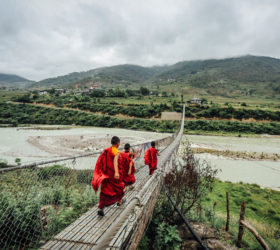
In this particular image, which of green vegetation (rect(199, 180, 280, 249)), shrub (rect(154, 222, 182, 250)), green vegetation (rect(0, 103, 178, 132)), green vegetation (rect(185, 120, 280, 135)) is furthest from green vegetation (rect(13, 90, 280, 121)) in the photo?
shrub (rect(154, 222, 182, 250))

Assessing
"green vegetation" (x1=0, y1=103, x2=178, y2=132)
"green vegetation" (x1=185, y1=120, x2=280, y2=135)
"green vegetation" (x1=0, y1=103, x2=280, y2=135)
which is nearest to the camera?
"green vegetation" (x1=185, y1=120, x2=280, y2=135)

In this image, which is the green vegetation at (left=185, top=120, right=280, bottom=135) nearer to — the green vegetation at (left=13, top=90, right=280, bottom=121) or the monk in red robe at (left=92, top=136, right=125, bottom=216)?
the green vegetation at (left=13, top=90, right=280, bottom=121)

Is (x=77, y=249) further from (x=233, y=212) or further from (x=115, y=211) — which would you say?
(x=233, y=212)

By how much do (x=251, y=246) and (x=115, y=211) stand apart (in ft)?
10.1

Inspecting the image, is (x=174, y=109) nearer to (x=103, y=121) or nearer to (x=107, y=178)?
(x=103, y=121)

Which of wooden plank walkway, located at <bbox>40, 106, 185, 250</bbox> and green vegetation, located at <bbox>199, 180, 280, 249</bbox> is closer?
wooden plank walkway, located at <bbox>40, 106, 185, 250</bbox>

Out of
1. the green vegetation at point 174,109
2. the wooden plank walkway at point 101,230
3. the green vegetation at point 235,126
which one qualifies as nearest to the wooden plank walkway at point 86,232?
the wooden plank walkway at point 101,230

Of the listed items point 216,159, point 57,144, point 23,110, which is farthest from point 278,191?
point 23,110

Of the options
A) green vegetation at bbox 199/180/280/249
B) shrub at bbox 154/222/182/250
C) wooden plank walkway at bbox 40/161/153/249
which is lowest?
green vegetation at bbox 199/180/280/249

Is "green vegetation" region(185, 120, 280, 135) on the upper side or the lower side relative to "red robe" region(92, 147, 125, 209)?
lower

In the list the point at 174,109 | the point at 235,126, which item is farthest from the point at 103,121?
the point at 235,126

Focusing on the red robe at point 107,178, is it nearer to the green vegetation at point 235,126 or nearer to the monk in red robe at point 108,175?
the monk in red robe at point 108,175

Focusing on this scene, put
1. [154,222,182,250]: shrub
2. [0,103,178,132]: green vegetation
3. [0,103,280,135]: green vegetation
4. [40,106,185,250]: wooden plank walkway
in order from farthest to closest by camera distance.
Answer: [0,103,178,132]: green vegetation < [0,103,280,135]: green vegetation < [154,222,182,250]: shrub < [40,106,185,250]: wooden plank walkway

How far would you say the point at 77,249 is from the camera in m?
2.08
